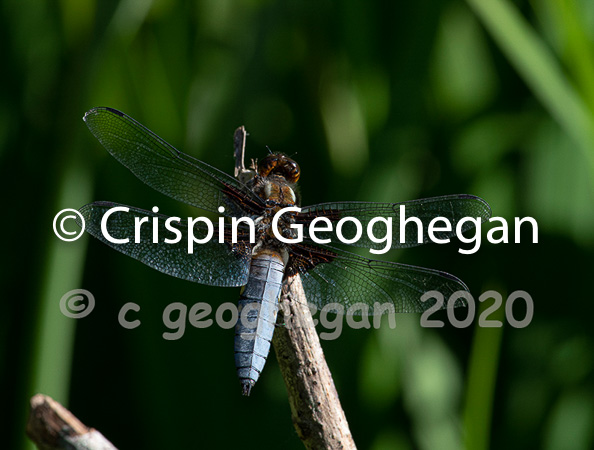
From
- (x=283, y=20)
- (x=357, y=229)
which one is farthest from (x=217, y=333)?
Result: (x=283, y=20)

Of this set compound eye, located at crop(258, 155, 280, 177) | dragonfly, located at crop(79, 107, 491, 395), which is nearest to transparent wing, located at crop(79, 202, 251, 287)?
dragonfly, located at crop(79, 107, 491, 395)

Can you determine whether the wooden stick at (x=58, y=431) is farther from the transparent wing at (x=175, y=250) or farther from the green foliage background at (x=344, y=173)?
the green foliage background at (x=344, y=173)

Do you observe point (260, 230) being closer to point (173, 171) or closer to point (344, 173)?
point (173, 171)

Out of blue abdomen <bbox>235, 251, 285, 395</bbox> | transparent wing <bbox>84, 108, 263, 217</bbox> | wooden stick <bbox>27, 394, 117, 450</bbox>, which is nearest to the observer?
wooden stick <bbox>27, 394, 117, 450</bbox>

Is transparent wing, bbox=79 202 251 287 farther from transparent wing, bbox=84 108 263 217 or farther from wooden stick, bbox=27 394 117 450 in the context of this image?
wooden stick, bbox=27 394 117 450

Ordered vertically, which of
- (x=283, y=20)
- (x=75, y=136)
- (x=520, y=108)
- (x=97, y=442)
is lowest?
(x=97, y=442)

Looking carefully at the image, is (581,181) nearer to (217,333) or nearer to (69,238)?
(217,333)
